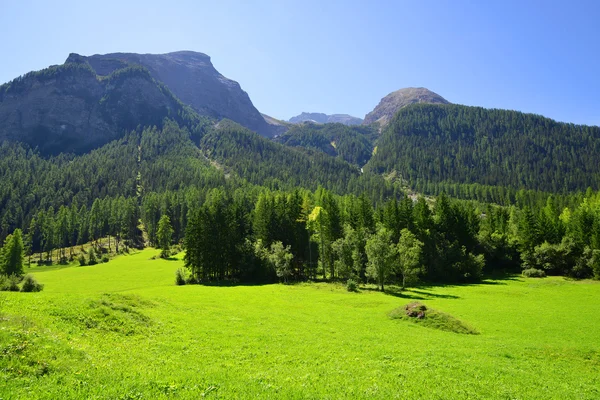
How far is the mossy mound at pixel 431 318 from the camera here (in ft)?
126

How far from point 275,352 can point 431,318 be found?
25.0 m

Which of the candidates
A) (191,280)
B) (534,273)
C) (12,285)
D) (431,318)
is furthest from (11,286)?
(534,273)

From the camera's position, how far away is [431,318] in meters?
41.6

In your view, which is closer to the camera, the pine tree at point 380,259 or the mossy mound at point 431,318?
the mossy mound at point 431,318

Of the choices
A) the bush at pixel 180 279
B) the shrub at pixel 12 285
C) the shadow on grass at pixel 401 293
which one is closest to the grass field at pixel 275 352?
the shadow on grass at pixel 401 293

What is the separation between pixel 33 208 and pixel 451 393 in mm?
220152

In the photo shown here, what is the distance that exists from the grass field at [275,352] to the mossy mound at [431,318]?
1.54 meters

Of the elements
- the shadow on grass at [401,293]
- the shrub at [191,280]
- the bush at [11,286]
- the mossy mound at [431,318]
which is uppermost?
the bush at [11,286]

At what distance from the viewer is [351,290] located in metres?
68.9

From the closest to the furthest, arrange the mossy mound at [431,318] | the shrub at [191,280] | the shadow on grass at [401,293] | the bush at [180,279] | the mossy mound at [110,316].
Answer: the mossy mound at [110,316]
the mossy mound at [431,318]
the shadow on grass at [401,293]
the bush at [180,279]
the shrub at [191,280]

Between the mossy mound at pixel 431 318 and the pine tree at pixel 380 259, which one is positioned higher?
the pine tree at pixel 380 259

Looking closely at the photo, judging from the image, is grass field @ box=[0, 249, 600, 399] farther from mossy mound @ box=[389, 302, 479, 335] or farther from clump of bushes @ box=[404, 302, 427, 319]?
clump of bushes @ box=[404, 302, 427, 319]

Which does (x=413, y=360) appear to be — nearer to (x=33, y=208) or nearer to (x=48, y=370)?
(x=48, y=370)

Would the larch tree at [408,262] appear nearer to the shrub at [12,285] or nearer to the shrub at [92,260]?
the shrub at [12,285]
